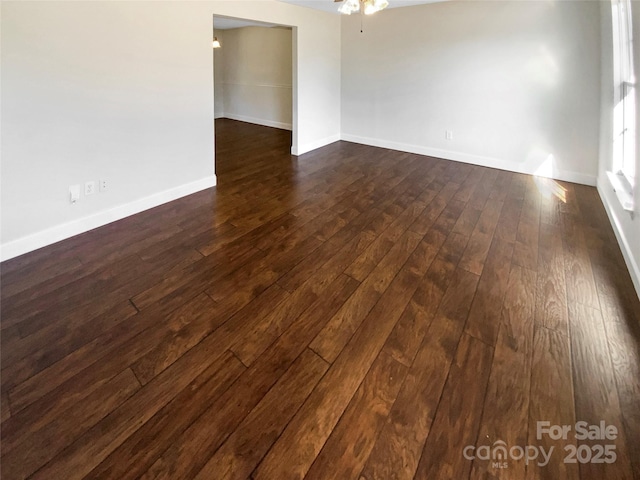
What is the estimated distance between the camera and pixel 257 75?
800 cm

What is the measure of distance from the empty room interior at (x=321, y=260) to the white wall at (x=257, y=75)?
2391 mm

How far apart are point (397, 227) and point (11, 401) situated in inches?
111

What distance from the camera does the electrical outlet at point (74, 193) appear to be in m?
2.80

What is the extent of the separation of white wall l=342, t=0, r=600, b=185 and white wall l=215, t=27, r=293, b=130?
2.12 metres

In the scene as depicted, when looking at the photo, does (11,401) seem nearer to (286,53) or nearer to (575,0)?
(575,0)

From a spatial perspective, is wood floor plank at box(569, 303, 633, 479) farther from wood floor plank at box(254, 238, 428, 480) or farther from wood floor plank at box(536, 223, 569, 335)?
wood floor plank at box(254, 238, 428, 480)

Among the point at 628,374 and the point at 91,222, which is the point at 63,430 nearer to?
the point at 91,222

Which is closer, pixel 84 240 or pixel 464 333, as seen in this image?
pixel 464 333

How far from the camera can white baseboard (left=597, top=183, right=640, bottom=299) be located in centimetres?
231

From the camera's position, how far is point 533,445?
4.36ft

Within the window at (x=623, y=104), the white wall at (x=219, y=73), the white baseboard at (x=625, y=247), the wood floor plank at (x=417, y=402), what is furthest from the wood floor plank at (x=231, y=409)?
the white wall at (x=219, y=73)

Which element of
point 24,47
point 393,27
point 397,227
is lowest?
point 397,227

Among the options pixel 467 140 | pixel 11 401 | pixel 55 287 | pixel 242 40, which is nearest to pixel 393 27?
pixel 467 140

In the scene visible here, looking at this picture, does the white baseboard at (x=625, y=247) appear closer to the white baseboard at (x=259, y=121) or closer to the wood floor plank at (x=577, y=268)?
the wood floor plank at (x=577, y=268)
